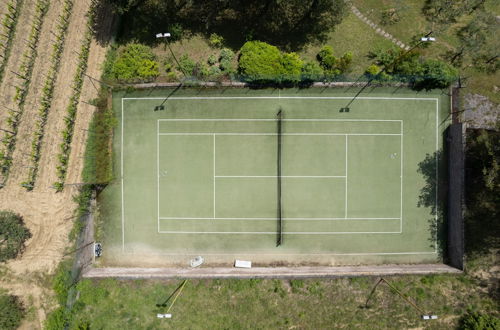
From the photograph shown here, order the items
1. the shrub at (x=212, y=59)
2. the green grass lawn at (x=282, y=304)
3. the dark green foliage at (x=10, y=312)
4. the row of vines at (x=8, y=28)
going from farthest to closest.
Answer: the row of vines at (x=8, y=28) < the shrub at (x=212, y=59) < the green grass lawn at (x=282, y=304) < the dark green foliage at (x=10, y=312)

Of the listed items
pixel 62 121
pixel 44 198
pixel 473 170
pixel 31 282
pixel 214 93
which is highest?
pixel 214 93

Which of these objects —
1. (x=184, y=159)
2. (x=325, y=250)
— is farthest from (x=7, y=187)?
(x=325, y=250)

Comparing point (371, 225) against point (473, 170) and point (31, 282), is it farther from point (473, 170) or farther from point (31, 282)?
point (31, 282)

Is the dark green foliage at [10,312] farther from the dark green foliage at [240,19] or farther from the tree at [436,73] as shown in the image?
the tree at [436,73]

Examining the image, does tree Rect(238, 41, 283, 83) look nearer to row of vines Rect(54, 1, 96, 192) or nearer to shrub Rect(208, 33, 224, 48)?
shrub Rect(208, 33, 224, 48)

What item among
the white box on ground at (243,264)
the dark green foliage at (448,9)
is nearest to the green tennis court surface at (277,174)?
the white box on ground at (243,264)

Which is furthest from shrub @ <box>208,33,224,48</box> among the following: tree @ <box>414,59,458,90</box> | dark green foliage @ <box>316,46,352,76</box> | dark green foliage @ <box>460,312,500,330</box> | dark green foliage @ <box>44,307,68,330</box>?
dark green foliage @ <box>460,312,500,330</box>
